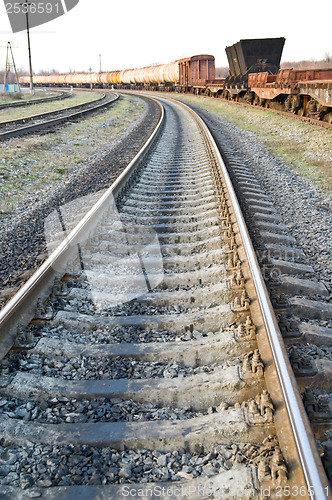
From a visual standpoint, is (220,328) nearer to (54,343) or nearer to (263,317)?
(263,317)

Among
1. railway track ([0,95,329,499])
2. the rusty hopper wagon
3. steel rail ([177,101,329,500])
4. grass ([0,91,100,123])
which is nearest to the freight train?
the rusty hopper wagon

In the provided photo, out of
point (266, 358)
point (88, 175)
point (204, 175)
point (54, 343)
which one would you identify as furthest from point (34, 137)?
point (266, 358)

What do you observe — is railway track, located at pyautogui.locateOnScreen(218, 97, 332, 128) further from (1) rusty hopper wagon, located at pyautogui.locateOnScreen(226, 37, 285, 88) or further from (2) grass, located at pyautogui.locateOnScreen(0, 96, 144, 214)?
(2) grass, located at pyautogui.locateOnScreen(0, 96, 144, 214)

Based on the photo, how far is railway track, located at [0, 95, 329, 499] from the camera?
188 centimetres

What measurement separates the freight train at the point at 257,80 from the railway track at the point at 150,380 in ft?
31.0

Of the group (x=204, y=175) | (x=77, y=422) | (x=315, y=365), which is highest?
(x=204, y=175)

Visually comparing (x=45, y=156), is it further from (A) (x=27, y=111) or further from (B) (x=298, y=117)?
(A) (x=27, y=111)

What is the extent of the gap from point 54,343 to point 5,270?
5.35 ft

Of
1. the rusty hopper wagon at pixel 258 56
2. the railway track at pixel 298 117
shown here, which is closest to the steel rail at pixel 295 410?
the railway track at pixel 298 117

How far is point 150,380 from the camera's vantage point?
98.3 inches

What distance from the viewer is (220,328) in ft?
9.77

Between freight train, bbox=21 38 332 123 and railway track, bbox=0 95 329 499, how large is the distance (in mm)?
9441

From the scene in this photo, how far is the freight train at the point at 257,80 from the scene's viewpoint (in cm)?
1353

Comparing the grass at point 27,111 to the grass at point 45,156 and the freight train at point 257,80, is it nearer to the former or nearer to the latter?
the grass at point 45,156
